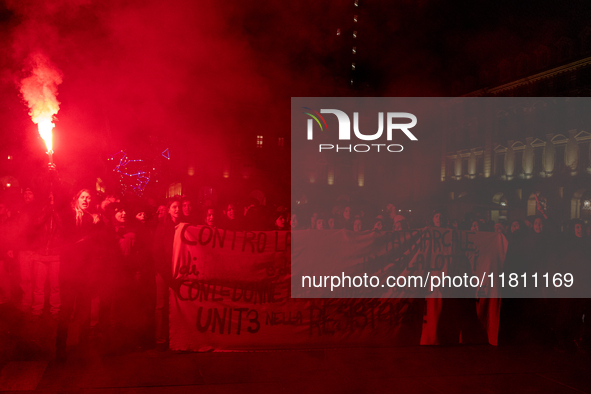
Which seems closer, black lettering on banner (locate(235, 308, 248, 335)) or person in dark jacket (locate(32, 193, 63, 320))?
black lettering on banner (locate(235, 308, 248, 335))

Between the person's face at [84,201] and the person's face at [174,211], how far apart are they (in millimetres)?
877

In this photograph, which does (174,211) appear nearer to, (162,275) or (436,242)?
(162,275)

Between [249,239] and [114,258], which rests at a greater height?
[249,239]

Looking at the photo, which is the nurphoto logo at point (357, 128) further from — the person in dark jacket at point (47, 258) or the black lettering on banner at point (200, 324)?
the black lettering on banner at point (200, 324)

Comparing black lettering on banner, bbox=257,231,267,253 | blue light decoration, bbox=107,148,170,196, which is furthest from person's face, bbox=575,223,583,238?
blue light decoration, bbox=107,148,170,196

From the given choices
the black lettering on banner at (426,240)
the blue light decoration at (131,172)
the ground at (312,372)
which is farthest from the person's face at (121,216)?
the blue light decoration at (131,172)

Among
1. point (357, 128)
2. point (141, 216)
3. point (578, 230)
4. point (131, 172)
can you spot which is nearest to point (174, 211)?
point (141, 216)

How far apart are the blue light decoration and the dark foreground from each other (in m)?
9.17

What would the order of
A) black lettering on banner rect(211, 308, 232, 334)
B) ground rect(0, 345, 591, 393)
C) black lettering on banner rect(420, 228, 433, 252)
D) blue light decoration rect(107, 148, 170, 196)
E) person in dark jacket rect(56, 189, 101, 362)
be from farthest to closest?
blue light decoration rect(107, 148, 170, 196)
black lettering on banner rect(420, 228, 433, 252)
black lettering on banner rect(211, 308, 232, 334)
person in dark jacket rect(56, 189, 101, 362)
ground rect(0, 345, 591, 393)

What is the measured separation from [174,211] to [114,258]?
62 centimetres

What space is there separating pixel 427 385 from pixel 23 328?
3241 millimetres

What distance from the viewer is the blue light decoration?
12055 millimetres

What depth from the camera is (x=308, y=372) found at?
320 centimetres

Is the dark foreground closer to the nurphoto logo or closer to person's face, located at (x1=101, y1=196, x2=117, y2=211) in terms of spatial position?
person's face, located at (x1=101, y1=196, x2=117, y2=211)
